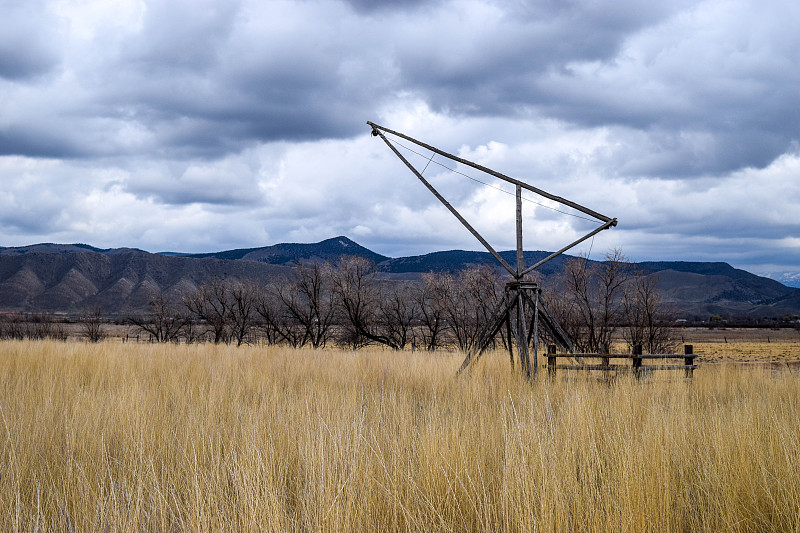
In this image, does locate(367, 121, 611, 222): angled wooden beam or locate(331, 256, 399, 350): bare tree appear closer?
locate(367, 121, 611, 222): angled wooden beam

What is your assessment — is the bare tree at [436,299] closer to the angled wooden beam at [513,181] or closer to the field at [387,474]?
the angled wooden beam at [513,181]

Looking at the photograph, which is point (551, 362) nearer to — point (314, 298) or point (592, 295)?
point (592, 295)

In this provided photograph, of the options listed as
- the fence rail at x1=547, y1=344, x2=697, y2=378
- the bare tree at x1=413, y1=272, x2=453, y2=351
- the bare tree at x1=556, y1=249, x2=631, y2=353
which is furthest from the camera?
the bare tree at x1=413, y1=272, x2=453, y2=351

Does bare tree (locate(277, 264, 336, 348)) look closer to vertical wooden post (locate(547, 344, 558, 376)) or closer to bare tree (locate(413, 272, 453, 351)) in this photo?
bare tree (locate(413, 272, 453, 351))

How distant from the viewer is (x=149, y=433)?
5.58 metres

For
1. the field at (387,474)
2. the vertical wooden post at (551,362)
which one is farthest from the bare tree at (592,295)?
A: the field at (387,474)

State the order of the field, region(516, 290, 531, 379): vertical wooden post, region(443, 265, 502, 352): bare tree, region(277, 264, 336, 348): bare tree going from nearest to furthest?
the field
region(516, 290, 531, 379): vertical wooden post
region(443, 265, 502, 352): bare tree
region(277, 264, 336, 348): bare tree

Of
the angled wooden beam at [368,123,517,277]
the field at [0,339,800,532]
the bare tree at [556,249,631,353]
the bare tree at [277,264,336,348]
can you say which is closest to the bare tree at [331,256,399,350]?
the bare tree at [277,264,336,348]

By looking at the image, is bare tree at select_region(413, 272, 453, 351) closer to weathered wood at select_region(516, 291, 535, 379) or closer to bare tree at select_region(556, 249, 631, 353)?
bare tree at select_region(556, 249, 631, 353)

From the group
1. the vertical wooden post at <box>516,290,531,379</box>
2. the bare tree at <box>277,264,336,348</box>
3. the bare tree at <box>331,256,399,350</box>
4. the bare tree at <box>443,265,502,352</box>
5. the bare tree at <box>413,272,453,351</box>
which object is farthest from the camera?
the bare tree at <box>413,272,453,351</box>

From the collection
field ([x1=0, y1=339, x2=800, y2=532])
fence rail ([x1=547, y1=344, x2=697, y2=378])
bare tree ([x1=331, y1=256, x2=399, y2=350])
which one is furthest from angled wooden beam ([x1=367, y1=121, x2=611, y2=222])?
bare tree ([x1=331, y1=256, x2=399, y2=350])

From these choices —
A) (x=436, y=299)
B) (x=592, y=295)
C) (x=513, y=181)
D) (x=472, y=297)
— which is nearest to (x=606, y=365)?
(x=513, y=181)

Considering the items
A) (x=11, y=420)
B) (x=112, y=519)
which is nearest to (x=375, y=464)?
(x=112, y=519)

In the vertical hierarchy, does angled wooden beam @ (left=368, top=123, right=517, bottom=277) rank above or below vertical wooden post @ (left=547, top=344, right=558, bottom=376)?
above
